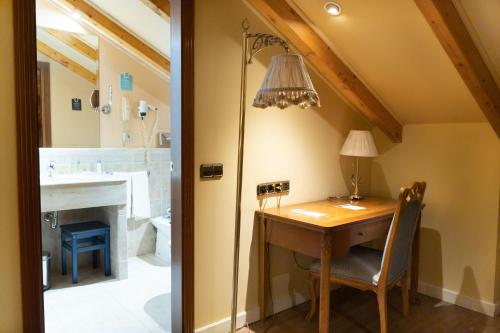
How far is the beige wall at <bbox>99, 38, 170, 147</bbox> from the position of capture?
3658mm

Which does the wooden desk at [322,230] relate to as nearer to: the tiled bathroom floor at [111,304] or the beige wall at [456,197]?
the beige wall at [456,197]

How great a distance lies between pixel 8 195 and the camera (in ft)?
5.60

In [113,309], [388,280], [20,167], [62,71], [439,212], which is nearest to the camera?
[20,167]

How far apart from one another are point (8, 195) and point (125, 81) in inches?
89.4

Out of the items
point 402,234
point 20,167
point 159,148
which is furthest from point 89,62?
point 402,234

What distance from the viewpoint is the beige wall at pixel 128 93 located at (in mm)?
3658

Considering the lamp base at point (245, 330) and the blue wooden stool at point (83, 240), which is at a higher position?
the blue wooden stool at point (83, 240)

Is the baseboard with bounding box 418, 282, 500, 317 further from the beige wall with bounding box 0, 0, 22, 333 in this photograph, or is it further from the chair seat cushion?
the beige wall with bounding box 0, 0, 22, 333

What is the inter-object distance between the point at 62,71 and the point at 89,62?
0.27 meters

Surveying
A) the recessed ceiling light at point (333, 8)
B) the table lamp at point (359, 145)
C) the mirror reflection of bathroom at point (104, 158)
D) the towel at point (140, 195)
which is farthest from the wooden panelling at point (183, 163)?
the towel at point (140, 195)

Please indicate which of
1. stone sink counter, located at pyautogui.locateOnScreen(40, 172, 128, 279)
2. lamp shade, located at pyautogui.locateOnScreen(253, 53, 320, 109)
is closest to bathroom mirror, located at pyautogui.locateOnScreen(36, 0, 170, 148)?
stone sink counter, located at pyautogui.locateOnScreen(40, 172, 128, 279)

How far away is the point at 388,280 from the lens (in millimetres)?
2225

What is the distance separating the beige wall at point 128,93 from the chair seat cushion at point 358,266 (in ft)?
7.59

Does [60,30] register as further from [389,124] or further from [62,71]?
[389,124]
